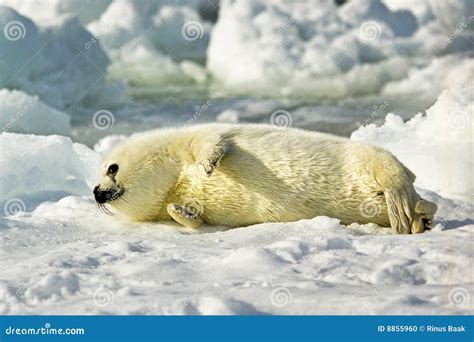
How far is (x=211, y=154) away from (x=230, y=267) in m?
1.72

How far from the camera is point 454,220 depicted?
5863 mm

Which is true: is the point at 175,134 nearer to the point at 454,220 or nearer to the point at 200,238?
the point at 200,238

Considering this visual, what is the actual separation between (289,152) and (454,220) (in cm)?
157

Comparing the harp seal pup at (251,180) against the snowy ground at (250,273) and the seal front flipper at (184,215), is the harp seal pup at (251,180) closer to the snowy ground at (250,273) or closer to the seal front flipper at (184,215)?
the seal front flipper at (184,215)

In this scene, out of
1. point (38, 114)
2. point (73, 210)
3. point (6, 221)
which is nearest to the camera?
point (6, 221)

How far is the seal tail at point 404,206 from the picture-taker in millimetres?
5379

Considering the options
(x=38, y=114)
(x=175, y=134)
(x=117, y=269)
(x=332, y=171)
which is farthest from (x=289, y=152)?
(x=38, y=114)

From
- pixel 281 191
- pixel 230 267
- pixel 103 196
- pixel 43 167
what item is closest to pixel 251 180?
pixel 281 191

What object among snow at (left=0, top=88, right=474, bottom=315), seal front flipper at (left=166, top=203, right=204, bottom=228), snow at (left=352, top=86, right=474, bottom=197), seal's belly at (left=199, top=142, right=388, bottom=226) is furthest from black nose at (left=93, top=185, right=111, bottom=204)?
snow at (left=352, top=86, right=474, bottom=197)

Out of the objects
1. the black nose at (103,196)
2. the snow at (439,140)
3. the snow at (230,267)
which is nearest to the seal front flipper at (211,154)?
the snow at (230,267)

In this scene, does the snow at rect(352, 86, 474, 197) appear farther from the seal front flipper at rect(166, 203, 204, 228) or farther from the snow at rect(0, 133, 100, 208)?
the snow at rect(0, 133, 100, 208)

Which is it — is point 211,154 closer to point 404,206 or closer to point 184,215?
point 184,215

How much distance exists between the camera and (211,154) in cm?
566

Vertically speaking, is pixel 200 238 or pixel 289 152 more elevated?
pixel 289 152
